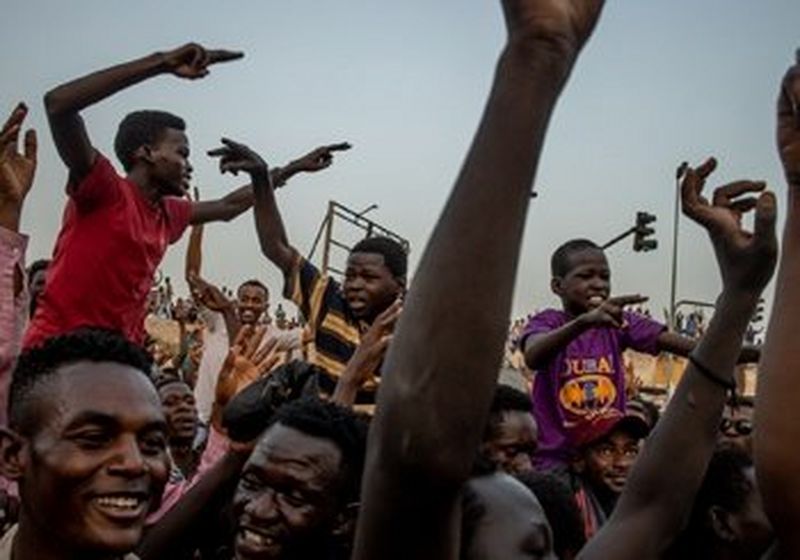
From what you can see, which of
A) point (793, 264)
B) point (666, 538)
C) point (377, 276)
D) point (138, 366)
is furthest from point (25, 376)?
point (377, 276)

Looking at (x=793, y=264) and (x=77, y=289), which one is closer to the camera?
(x=793, y=264)

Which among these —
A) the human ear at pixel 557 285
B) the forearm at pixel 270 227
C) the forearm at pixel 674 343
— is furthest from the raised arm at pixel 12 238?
the forearm at pixel 674 343

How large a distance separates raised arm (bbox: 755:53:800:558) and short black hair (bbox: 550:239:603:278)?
3735 mm

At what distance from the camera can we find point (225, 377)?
4184 millimetres

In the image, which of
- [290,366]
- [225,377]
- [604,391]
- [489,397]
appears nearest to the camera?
→ [489,397]

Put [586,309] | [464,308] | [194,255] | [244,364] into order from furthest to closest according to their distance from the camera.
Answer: [194,255]
[586,309]
[244,364]
[464,308]

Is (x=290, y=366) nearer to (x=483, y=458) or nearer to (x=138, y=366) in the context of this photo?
(x=483, y=458)

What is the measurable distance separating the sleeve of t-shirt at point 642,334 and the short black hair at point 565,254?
1.20ft

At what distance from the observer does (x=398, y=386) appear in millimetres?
1436

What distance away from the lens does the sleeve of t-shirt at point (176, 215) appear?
484cm

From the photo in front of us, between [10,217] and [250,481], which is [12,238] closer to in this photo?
[10,217]

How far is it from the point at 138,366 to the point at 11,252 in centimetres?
159

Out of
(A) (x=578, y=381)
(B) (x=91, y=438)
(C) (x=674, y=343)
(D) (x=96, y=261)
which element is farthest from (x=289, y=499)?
(C) (x=674, y=343)

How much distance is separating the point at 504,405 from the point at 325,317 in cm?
106
